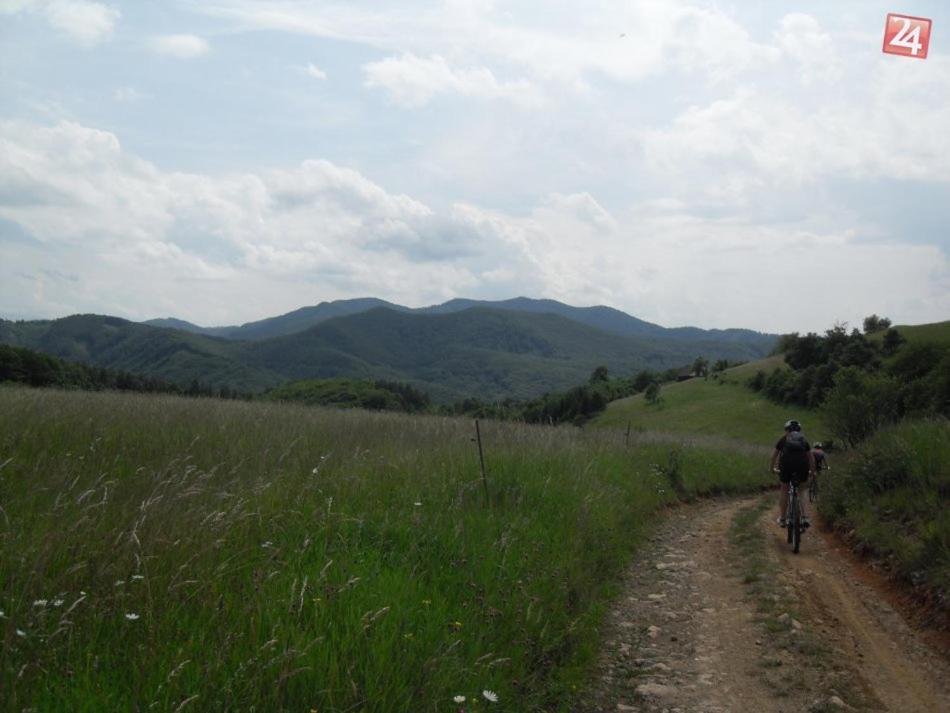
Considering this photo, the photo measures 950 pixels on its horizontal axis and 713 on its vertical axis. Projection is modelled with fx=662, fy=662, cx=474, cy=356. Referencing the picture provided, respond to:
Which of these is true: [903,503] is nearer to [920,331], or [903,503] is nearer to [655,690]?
[655,690]

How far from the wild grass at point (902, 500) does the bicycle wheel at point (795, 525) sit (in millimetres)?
879

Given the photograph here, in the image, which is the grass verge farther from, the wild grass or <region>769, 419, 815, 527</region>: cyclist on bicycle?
<region>769, 419, 815, 527</region>: cyclist on bicycle

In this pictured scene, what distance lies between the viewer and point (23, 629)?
330cm

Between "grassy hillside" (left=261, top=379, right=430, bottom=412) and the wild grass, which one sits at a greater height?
the wild grass

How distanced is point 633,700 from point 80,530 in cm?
419

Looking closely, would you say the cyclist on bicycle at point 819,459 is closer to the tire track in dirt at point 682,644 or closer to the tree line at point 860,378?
the tree line at point 860,378

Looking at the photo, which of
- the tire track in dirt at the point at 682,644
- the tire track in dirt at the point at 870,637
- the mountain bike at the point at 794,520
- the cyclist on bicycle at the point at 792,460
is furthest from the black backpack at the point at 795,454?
the tire track in dirt at the point at 682,644

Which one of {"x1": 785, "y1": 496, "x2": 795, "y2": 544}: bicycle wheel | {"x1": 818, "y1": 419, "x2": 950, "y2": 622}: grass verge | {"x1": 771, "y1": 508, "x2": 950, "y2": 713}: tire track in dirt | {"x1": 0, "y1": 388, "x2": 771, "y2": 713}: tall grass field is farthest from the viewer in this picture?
{"x1": 785, "y1": 496, "x2": 795, "y2": 544}: bicycle wheel

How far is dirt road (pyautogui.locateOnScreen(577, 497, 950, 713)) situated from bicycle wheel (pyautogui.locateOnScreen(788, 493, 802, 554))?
2.41ft

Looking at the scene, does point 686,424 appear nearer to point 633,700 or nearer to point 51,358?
point 51,358

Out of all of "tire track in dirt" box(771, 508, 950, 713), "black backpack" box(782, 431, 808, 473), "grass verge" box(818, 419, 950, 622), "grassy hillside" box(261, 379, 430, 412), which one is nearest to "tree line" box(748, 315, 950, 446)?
"grass verge" box(818, 419, 950, 622)

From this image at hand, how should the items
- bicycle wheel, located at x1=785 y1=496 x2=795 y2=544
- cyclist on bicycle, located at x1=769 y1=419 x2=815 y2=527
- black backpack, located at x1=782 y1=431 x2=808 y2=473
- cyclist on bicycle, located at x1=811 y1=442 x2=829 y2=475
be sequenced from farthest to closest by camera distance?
1. cyclist on bicycle, located at x1=811 y1=442 x2=829 y2=475
2. black backpack, located at x1=782 y1=431 x2=808 y2=473
3. cyclist on bicycle, located at x1=769 y1=419 x2=815 y2=527
4. bicycle wheel, located at x1=785 y1=496 x2=795 y2=544

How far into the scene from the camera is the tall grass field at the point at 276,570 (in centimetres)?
340

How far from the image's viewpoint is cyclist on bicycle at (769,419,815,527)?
39.3ft
